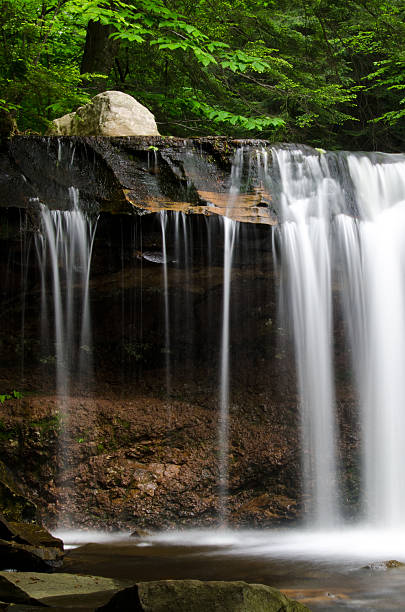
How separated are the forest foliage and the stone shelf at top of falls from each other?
2165 millimetres

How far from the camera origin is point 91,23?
10.9 m

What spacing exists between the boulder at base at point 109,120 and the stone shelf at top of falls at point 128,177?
630 mm

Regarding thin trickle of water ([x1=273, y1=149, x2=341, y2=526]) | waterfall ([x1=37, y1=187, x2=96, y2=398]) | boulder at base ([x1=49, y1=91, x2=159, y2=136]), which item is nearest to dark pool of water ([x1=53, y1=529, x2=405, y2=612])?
thin trickle of water ([x1=273, y1=149, x2=341, y2=526])

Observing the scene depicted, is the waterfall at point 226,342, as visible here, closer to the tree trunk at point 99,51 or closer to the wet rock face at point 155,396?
the wet rock face at point 155,396

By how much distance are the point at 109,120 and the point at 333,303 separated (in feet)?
12.6

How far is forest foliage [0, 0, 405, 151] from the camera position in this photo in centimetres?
996

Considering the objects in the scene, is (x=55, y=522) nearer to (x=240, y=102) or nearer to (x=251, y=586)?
(x=251, y=586)

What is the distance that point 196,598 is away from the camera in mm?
3037

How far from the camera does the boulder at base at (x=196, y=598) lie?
2973mm

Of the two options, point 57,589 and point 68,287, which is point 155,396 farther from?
point 57,589

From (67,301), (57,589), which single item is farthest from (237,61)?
(57,589)

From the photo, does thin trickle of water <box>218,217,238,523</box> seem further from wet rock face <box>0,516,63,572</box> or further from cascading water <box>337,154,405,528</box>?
wet rock face <box>0,516,63,572</box>

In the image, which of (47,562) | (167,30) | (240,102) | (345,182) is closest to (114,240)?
(345,182)

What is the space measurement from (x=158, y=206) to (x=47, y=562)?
13.0ft
